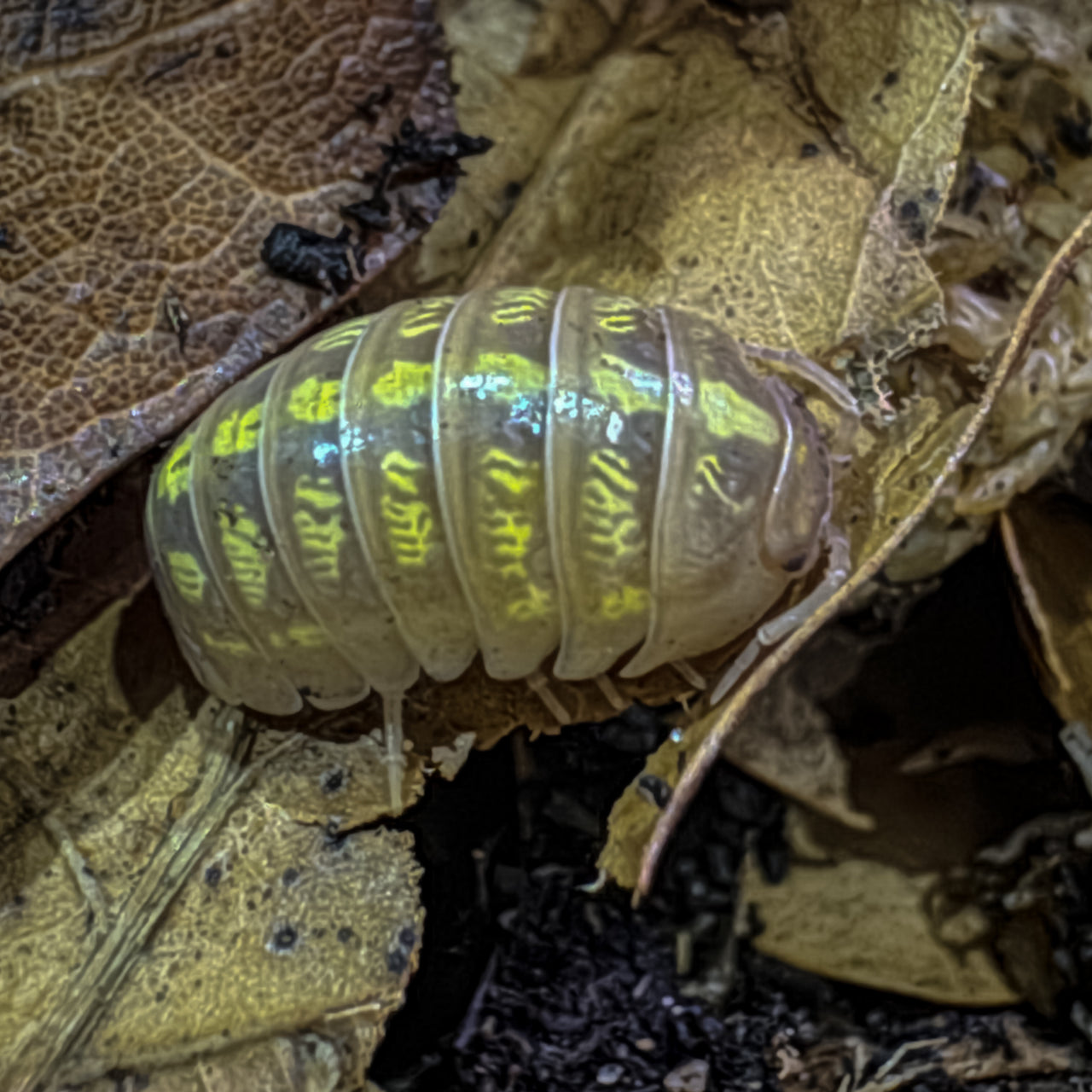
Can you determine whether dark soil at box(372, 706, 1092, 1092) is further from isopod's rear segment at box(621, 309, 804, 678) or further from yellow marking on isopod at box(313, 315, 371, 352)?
yellow marking on isopod at box(313, 315, 371, 352)

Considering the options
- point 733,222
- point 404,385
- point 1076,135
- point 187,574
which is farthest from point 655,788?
point 1076,135

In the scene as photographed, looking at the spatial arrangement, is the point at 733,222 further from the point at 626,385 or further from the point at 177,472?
the point at 177,472

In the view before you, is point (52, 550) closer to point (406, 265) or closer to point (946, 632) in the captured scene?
point (406, 265)

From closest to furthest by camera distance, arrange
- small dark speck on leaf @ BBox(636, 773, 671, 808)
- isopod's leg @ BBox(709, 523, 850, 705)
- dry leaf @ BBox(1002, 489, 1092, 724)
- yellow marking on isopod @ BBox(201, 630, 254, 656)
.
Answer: dry leaf @ BBox(1002, 489, 1092, 724) → small dark speck on leaf @ BBox(636, 773, 671, 808) → isopod's leg @ BBox(709, 523, 850, 705) → yellow marking on isopod @ BBox(201, 630, 254, 656)

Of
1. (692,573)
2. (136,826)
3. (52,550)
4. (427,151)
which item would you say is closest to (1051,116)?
(692,573)

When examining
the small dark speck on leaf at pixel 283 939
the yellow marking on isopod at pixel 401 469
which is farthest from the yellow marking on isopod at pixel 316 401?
the small dark speck on leaf at pixel 283 939

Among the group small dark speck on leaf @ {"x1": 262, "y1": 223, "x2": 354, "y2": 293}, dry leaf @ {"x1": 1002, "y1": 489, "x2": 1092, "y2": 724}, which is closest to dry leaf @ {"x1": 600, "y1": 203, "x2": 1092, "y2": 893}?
dry leaf @ {"x1": 1002, "y1": 489, "x2": 1092, "y2": 724}
